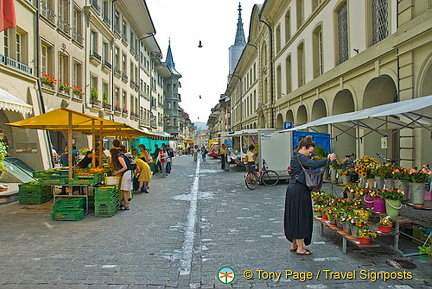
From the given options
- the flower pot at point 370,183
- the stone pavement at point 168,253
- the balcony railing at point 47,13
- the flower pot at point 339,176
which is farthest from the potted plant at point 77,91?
the flower pot at point 370,183

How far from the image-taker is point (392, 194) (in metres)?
5.21

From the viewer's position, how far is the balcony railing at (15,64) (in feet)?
40.6

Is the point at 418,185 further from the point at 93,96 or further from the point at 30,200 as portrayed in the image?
the point at 93,96

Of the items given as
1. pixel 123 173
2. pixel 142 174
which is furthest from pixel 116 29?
pixel 123 173

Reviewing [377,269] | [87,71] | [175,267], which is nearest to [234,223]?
[175,267]

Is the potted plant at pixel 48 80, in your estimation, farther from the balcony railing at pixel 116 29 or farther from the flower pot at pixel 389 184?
the flower pot at pixel 389 184

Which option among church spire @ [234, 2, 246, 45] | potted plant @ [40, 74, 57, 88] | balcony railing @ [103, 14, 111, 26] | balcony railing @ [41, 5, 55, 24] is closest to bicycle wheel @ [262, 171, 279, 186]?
potted plant @ [40, 74, 57, 88]

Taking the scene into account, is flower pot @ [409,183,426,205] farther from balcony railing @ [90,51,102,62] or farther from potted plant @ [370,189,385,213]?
balcony railing @ [90,51,102,62]

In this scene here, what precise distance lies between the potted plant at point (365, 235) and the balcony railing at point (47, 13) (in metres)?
16.5

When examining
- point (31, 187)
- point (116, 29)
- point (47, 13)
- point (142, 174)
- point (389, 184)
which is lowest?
point (31, 187)

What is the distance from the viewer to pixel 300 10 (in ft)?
69.8

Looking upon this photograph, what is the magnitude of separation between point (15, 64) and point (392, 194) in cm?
1395

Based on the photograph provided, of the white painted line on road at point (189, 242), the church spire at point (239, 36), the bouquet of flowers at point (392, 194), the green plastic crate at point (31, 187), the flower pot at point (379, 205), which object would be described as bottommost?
the white painted line on road at point (189, 242)

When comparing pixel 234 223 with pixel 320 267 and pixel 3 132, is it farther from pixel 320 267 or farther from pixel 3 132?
pixel 3 132
